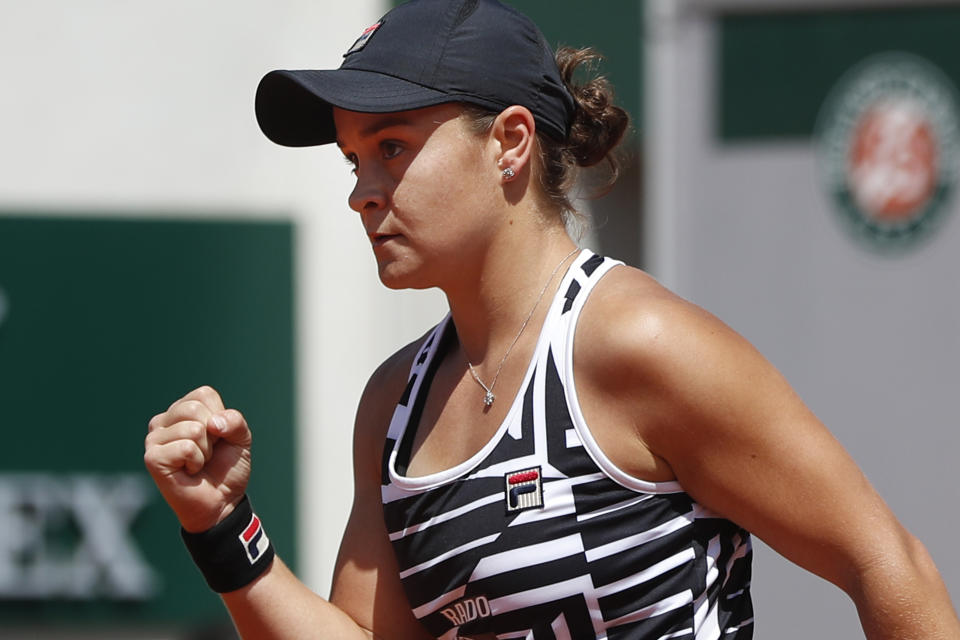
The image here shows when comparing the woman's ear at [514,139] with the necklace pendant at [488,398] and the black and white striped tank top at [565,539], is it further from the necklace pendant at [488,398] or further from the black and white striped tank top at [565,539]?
the necklace pendant at [488,398]

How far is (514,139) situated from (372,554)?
0.73 m

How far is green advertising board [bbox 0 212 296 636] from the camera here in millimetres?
5465

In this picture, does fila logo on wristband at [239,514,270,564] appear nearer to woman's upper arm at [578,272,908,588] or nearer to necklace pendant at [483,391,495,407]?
necklace pendant at [483,391,495,407]

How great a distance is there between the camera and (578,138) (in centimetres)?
240

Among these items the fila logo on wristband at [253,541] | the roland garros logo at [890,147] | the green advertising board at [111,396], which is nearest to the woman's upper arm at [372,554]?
the fila logo on wristband at [253,541]

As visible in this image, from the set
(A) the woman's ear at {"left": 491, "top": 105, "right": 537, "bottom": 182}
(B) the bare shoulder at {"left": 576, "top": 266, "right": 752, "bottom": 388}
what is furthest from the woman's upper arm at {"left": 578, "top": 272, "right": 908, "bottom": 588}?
(A) the woman's ear at {"left": 491, "top": 105, "right": 537, "bottom": 182}

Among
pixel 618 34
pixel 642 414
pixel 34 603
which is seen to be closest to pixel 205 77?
pixel 618 34

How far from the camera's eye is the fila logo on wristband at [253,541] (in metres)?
2.31

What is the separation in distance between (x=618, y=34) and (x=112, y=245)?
2.22 meters

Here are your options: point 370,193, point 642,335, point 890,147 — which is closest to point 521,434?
point 642,335

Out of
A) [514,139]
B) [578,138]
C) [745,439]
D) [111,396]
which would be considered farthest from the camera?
[111,396]

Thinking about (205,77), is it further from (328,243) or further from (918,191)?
(918,191)

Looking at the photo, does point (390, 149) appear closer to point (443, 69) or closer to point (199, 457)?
point (443, 69)

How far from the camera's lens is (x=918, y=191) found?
195 inches
